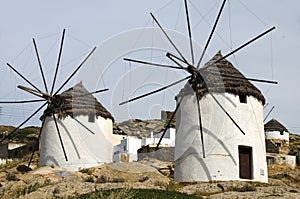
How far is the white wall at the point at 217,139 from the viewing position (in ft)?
64.2

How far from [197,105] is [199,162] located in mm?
2524

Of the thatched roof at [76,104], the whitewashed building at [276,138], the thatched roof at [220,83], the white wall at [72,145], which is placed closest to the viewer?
the thatched roof at [220,83]

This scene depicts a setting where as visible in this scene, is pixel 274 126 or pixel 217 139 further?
pixel 274 126

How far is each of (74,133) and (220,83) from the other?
1025 cm

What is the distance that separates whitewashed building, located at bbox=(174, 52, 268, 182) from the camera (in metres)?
19.6

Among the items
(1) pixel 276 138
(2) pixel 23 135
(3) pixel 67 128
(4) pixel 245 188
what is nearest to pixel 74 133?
(3) pixel 67 128

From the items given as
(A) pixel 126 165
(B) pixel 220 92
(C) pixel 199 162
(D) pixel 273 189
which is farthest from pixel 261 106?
(A) pixel 126 165

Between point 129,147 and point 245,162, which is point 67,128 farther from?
point 245,162

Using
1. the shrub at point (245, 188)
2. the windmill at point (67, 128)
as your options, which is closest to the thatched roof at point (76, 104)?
the windmill at point (67, 128)

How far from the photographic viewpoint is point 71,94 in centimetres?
2742

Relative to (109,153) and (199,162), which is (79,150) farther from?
(199,162)

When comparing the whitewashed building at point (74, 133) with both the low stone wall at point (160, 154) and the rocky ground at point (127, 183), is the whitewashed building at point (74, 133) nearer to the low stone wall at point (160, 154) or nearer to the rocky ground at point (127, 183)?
the rocky ground at point (127, 183)

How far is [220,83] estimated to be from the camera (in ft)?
66.8

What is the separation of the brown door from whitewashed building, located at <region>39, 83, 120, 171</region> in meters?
10.1
